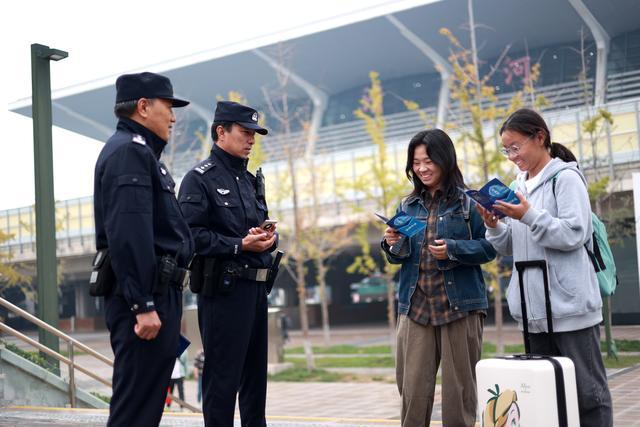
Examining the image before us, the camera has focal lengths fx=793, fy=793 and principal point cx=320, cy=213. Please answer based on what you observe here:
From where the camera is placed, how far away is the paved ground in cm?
584

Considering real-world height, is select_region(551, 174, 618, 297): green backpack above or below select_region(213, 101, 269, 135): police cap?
below

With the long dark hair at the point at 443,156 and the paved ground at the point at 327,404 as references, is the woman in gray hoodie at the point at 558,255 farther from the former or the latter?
the paved ground at the point at 327,404

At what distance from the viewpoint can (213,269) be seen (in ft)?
13.4

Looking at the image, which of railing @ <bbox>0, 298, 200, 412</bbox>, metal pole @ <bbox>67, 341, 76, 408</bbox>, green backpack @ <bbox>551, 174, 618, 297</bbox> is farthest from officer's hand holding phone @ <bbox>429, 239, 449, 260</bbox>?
metal pole @ <bbox>67, 341, 76, 408</bbox>

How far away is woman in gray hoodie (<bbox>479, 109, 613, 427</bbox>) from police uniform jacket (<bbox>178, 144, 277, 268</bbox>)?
4.25 ft

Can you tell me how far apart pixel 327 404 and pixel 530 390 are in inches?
426

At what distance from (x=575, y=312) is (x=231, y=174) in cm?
192

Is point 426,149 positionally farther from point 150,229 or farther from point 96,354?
point 96,354

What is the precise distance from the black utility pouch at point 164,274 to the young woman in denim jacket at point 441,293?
3.53 ft

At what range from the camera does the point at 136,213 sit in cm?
324

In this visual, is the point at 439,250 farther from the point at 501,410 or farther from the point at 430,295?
the point at 501,410

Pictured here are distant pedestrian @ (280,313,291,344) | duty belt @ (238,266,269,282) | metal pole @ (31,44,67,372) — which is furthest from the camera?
distant pedestrian @ (280,313,291,344)

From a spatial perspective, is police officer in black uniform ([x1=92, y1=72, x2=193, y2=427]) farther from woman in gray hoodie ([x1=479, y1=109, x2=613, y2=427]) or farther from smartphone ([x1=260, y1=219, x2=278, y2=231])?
woman in gray hoodie ([x1=479, y1=109, x2=613, y2=427])

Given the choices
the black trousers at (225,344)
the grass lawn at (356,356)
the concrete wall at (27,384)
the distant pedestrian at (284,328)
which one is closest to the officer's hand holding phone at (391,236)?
the black trousers at (225,344)
